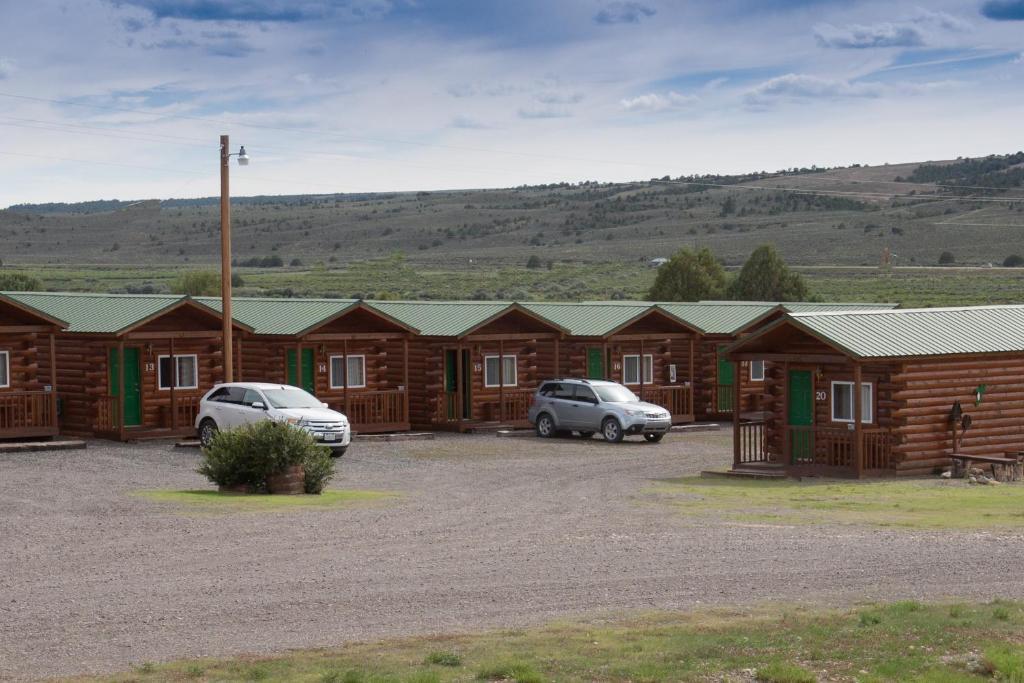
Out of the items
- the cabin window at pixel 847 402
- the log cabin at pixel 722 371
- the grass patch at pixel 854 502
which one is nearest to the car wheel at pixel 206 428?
the grass patch at pixel 854 502

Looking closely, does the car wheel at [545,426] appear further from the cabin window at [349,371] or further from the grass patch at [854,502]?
the grass patch at [854,502]

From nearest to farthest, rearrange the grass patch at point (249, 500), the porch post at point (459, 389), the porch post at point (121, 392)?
the grass patch at point (249, 500) → the porch post at point (121, 392) → the porch post at point (459, 389)

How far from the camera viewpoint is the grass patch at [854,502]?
77.8 ft

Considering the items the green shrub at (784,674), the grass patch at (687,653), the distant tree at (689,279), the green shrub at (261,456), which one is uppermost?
the distant tree at (689,279)

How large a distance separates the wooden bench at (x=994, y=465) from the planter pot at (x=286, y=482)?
13348mm

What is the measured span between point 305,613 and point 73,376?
1010 inches

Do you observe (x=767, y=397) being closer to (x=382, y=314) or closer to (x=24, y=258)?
(x=382, y=314)

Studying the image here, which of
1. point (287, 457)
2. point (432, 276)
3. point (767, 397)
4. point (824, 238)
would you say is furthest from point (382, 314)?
point (824, 238)

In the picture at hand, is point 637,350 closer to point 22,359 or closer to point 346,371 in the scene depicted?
point 346,371

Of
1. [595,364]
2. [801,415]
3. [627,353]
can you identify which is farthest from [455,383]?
[801,415]

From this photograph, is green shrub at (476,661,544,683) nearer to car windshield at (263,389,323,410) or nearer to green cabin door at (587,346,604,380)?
car windshield at (263,389,323,410)

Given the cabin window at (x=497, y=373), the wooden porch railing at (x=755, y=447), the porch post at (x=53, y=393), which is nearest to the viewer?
the wooden porch railing at (x=755, y=447)

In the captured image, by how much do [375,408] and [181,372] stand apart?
517cm

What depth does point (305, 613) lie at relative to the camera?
15.2 metres
